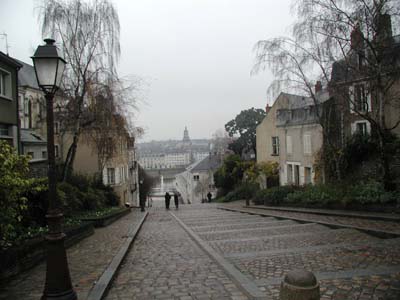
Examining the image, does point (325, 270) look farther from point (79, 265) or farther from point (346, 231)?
point (79, 265)

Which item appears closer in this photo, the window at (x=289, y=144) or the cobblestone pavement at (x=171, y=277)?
the cobblestone pavement at (x=171, y=277)

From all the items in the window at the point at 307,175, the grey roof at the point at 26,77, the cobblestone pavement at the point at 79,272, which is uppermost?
the grey roof at the point at 26,77

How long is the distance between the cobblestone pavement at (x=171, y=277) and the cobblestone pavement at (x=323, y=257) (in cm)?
44

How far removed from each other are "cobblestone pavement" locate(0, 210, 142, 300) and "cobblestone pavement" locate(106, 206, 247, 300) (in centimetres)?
40

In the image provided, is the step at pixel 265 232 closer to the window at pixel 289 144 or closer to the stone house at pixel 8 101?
the stone house at pixel 8 101

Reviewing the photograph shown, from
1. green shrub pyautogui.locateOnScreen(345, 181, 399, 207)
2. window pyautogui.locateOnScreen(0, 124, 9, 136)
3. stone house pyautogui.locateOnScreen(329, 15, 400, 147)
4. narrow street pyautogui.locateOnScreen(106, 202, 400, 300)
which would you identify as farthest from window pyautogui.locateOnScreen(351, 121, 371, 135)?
window pyautogui.locateOnScreen(0, 124, 9, 136)

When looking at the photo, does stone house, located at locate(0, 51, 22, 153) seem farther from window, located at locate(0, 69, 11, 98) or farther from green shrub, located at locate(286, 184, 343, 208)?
green shrub, located at locate(286, 184, 343, 208)

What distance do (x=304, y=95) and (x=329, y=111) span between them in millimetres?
3704

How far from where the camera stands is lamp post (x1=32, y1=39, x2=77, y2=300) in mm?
4441

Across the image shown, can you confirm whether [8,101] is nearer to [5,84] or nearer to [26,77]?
[5,84]

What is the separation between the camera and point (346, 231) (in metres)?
9.16

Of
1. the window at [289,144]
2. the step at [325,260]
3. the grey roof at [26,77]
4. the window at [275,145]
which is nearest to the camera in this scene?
the step at [325,260]

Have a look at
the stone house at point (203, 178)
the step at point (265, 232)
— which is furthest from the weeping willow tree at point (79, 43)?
the stone house at point (203, 178)

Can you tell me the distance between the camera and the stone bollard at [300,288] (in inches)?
135
